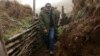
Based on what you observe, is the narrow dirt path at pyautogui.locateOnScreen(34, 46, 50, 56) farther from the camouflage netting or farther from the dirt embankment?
the camouflage netting

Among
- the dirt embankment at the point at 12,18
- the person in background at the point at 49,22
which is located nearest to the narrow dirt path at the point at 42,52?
the person in background at the point at 49,22

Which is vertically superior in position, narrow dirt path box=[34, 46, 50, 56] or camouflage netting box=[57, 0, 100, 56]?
camouflage netting box=[57, 0, 100, 56]

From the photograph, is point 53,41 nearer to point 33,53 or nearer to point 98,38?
point 33,53

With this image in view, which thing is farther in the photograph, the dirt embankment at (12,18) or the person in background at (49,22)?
the person in background at (49,22)

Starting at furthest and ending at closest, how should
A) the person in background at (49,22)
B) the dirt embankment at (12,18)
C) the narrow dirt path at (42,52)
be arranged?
1. the narrow dirt path at (42,52)
2. the person in background at (49,22)
3. the dirt embankment at (12,18)

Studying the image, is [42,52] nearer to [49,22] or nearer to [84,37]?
[49,22]

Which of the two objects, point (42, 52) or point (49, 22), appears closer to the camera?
point (49, 22)

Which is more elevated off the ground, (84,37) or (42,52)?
(84,37)

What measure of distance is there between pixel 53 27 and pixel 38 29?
1769 mm

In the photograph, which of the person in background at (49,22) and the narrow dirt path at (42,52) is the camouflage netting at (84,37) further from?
the narrow dirt path at (42,52)

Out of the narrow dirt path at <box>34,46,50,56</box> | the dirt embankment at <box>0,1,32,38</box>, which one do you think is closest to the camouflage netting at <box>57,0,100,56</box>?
the dirt embankment at <box>0,1,32,38</box>

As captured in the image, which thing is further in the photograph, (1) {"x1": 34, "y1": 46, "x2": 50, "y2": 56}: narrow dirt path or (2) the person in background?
(1) {"x1": 34, "y1": 46, "x2": 50, "y2": 56}: narrow dirt path

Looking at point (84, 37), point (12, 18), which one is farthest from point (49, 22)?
point (84, 37)

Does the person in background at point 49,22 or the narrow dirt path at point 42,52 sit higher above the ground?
the person in background at point 49,22
